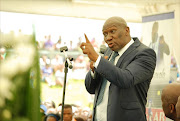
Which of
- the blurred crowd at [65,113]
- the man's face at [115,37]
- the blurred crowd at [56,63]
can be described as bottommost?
the blurred crowd at [65,113]

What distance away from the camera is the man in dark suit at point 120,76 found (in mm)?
1799

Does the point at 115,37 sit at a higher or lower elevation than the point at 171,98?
higher

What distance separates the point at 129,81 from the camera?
70.7 inches

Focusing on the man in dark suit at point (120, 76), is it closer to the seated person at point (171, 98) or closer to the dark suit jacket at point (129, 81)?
the dark suit jacket at point (129, 81)

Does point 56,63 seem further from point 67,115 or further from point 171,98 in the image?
point 171,98

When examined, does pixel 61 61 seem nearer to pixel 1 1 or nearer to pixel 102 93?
pixel 1 1

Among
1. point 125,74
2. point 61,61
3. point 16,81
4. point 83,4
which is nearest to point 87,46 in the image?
point 125,74

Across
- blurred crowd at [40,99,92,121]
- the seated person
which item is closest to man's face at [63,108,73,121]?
blurred crowd at [40,99,92,121]

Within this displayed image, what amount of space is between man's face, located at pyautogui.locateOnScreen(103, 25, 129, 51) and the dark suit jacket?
0.07 meters

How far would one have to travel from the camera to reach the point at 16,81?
0.43 m

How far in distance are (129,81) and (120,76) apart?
66 mm

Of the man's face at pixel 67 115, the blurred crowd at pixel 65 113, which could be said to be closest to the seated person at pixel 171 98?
the blurred crowd at pixel 65 113

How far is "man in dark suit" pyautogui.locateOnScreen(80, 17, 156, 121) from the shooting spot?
180 cm

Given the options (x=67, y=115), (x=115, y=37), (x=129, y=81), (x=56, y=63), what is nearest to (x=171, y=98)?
(x=129, y=81)
